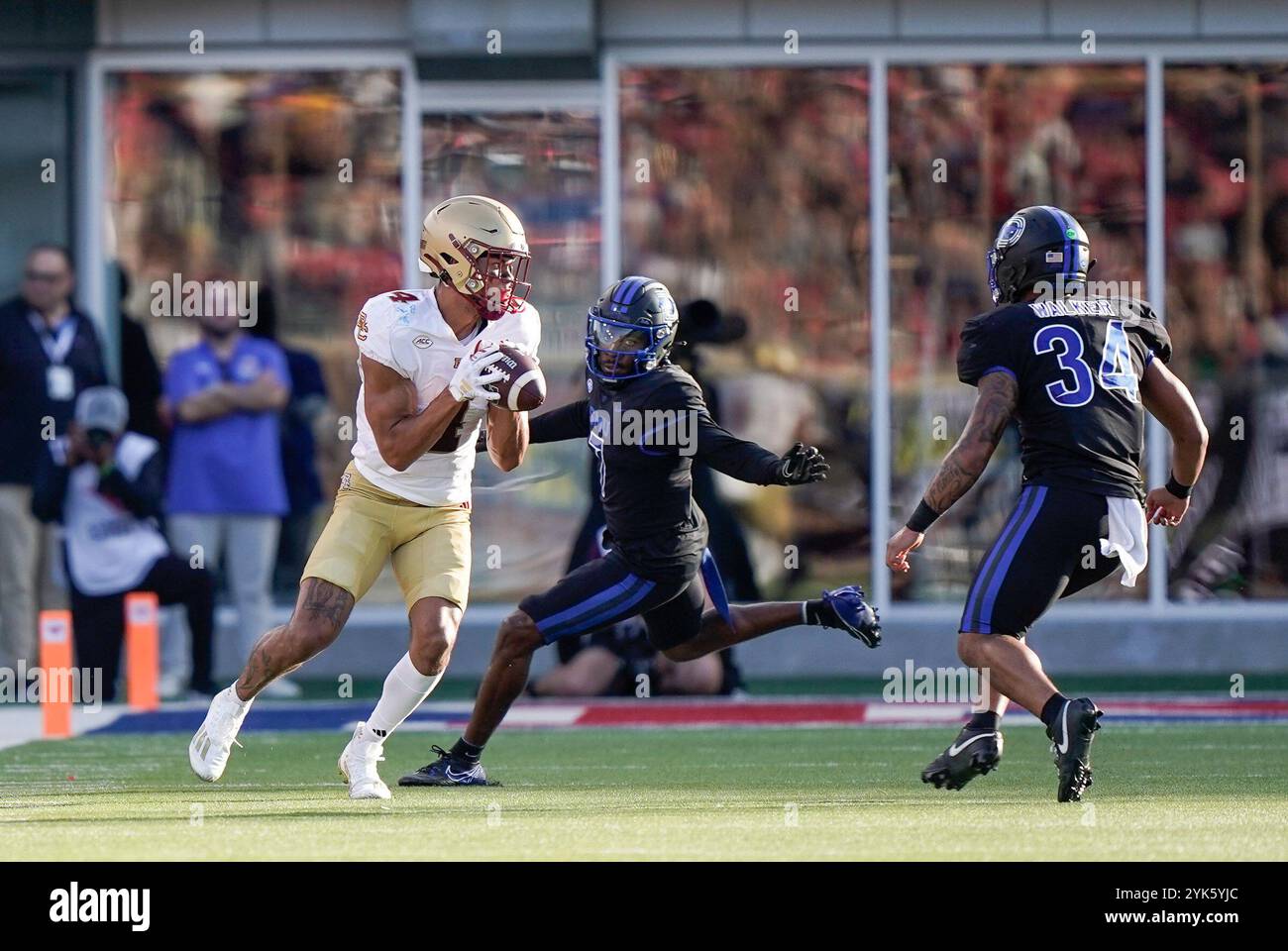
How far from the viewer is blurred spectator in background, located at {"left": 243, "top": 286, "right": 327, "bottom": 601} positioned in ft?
44.0

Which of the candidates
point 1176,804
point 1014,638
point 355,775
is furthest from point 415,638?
point 1176,804

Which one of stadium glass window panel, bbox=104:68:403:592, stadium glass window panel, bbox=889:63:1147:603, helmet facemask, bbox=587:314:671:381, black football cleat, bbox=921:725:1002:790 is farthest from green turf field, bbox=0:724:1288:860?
stadium glass window panel, bbox=104:68:403:592

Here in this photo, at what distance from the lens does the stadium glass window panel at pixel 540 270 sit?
43.8 ft

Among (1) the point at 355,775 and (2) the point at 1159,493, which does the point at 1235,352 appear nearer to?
(2) the point at 1159,493

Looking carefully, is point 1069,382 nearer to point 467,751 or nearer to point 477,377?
point 477,377

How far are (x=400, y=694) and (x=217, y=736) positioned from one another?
0.67 meters

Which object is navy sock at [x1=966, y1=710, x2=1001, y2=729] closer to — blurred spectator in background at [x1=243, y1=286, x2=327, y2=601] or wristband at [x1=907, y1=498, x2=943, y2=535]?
wristband at [x1=907, y1=498, x2=943, y2=535]

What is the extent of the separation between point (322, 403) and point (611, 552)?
551 cm

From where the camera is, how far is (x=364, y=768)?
775 centimetres

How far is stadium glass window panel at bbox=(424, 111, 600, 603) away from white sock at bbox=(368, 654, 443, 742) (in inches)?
222

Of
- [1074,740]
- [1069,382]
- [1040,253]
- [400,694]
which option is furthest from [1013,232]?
[400,694]

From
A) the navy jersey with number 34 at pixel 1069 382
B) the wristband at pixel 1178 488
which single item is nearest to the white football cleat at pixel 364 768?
the navy jersey with number 34 at pixel 1069 382

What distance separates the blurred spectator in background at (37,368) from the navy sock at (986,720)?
20.8 feet

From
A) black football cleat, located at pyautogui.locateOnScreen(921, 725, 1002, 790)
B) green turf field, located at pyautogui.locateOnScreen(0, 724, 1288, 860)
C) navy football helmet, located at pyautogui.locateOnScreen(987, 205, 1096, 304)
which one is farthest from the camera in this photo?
navy football helmet, located at pyautogui.locateOnScreen(987, 205, 1096, 304)
